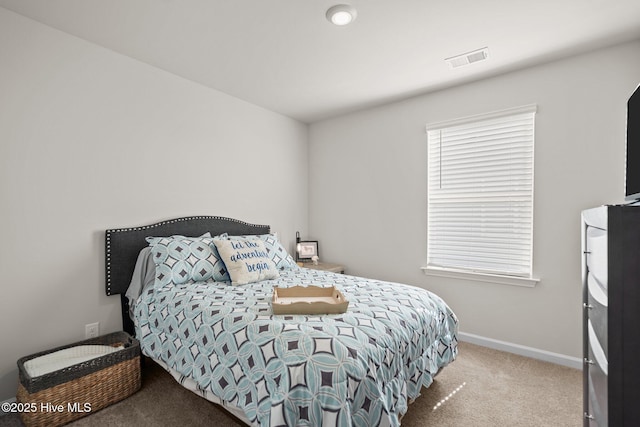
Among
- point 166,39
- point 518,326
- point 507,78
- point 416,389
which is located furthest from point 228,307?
point 507,78

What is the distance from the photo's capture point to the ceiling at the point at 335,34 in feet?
6.39

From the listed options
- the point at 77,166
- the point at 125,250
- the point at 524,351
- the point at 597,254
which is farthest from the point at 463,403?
the point at 77,166

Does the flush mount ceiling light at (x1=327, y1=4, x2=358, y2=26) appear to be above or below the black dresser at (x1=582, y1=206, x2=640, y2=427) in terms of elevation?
above

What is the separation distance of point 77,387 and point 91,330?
1.90 feet

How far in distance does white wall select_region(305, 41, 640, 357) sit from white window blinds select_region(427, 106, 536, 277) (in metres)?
0.10

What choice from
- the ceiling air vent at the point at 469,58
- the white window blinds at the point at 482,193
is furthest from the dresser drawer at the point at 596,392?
the ceiling air vent at the point at 469,58

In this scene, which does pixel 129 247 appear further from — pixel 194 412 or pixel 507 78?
pixel 507 78

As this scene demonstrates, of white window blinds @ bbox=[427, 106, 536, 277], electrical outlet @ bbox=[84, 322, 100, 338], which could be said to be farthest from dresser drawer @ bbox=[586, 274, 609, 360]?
electrical outlet @ bbox=[84, 322, 100, 338]

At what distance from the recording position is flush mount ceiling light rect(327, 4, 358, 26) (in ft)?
6.31

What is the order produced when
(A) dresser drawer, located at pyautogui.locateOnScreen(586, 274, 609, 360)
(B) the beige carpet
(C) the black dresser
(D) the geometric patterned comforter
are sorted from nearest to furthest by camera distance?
(C) the black dresser → (A) dresser drawer, located at pyautogui.locateOnScreen(586, 274, 609, 360) → (D) the geometric patterned comforter → (B) the beige carpet

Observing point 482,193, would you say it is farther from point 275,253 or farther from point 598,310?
point 598,310

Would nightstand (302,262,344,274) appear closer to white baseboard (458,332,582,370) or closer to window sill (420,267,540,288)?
window sill (420,267,540,288)

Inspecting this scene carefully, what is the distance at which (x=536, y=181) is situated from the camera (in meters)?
2.70

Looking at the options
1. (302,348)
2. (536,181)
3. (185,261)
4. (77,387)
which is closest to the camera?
(302,348)
